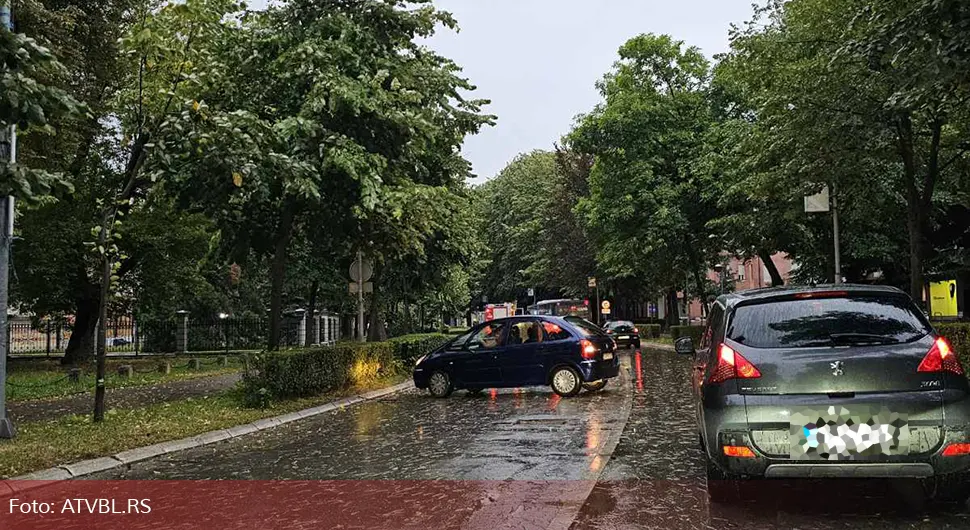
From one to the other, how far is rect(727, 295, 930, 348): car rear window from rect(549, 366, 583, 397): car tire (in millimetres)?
8732

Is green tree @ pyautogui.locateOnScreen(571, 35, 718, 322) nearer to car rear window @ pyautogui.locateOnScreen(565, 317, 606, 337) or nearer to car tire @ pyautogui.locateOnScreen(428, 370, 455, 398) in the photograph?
car rear window @ pyautogui.locateOnScreen(565, 317, 606, 337)

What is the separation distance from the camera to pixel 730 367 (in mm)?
5594

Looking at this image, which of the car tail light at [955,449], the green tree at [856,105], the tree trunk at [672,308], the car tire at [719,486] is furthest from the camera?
the tree trunk at [672,308]

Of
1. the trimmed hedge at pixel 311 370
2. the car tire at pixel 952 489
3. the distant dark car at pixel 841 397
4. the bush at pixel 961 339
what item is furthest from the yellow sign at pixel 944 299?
the distant dark car at pixel 841 397

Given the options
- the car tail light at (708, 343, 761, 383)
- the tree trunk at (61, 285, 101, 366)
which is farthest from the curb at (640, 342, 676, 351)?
the car tail light at (708, 343, 761, 383)

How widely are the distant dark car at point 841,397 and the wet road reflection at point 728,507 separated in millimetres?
353

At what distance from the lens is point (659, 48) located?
34.3 metres

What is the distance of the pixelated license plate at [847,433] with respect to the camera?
5145mm

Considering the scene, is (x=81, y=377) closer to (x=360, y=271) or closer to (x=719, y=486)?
(x=360, y=271)

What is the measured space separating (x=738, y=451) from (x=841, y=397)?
0.79m

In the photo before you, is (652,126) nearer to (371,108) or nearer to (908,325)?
(371,108)

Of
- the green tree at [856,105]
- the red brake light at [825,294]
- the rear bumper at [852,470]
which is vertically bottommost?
the rear bumper at [852,470]

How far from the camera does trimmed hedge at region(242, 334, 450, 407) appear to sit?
13.2 meters

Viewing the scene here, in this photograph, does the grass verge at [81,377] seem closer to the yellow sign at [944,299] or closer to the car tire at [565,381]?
the car tire at [565,381]
